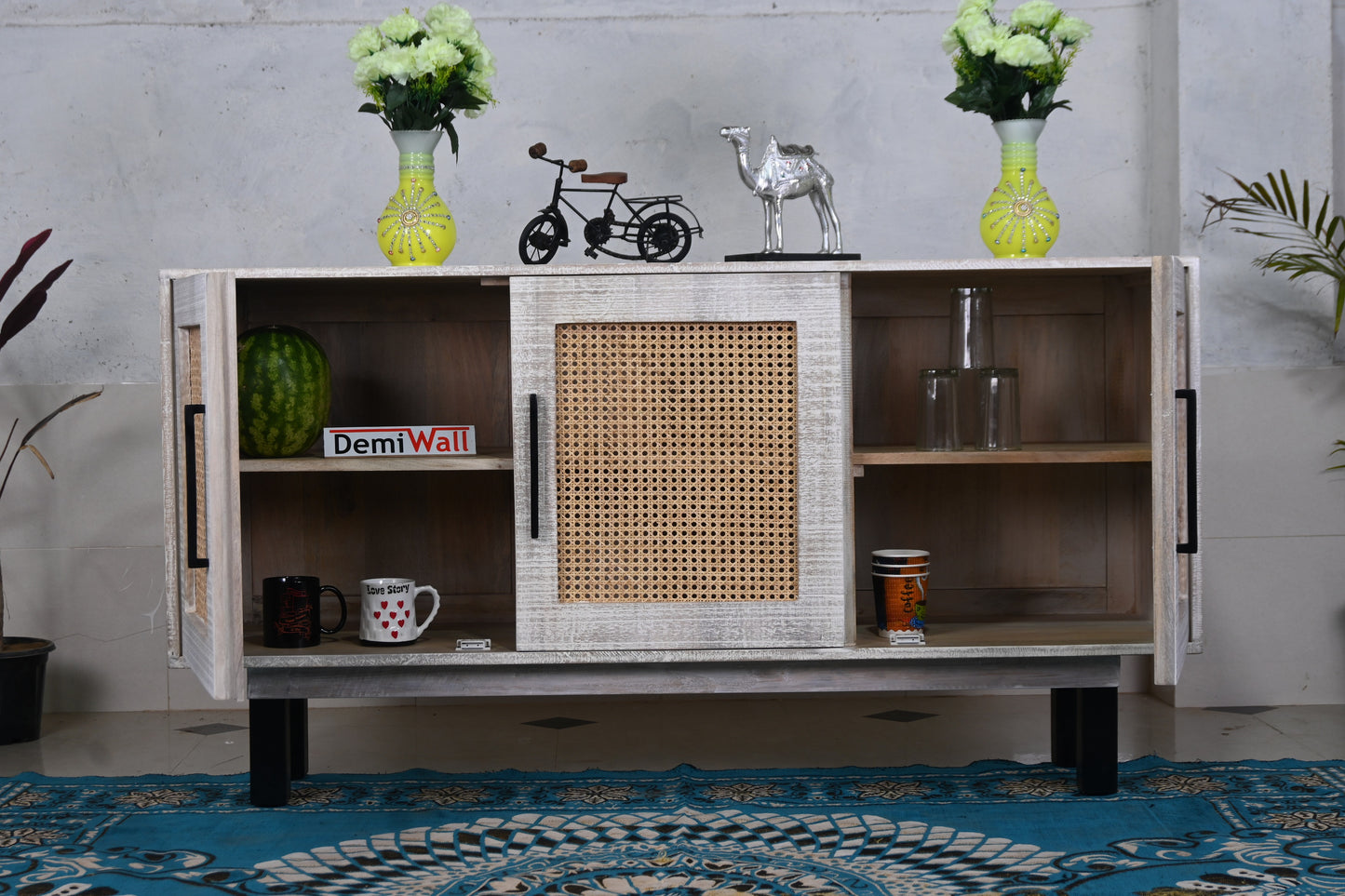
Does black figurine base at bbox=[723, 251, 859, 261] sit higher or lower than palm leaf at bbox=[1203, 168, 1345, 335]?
lower

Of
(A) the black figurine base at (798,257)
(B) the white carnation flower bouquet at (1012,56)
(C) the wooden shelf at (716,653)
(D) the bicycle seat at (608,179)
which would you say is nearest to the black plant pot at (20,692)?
(C) the wooden shelf at (716,653)

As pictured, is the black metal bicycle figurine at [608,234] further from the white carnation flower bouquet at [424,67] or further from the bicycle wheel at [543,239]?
the white carnation flower bouquet at [424,67]

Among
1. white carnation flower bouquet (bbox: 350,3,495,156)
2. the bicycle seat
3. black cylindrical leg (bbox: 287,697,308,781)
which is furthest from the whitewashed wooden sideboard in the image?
the bicycle seat

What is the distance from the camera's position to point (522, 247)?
2.76 m

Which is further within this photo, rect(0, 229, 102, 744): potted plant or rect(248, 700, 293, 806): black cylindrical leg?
rect(0, 229, 102, 744): potted plant

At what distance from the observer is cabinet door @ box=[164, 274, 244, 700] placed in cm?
239

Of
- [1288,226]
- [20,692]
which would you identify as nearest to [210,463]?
[20,692]

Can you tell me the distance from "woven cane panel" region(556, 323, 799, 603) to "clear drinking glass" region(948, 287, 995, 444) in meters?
0.46

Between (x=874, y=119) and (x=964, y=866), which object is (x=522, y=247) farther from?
(x=964, y=866)

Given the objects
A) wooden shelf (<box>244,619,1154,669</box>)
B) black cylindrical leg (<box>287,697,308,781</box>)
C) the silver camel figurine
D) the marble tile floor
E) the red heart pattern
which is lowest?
the marble tile floor

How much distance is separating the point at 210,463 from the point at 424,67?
2.84 feet

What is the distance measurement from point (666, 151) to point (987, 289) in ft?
3.79

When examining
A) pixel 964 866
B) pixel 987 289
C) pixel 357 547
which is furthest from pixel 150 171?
pixel 964 866

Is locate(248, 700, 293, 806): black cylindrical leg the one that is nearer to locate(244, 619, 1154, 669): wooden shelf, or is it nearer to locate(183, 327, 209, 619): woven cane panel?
locate(244, 619, 1154, 669): wooden shelf
